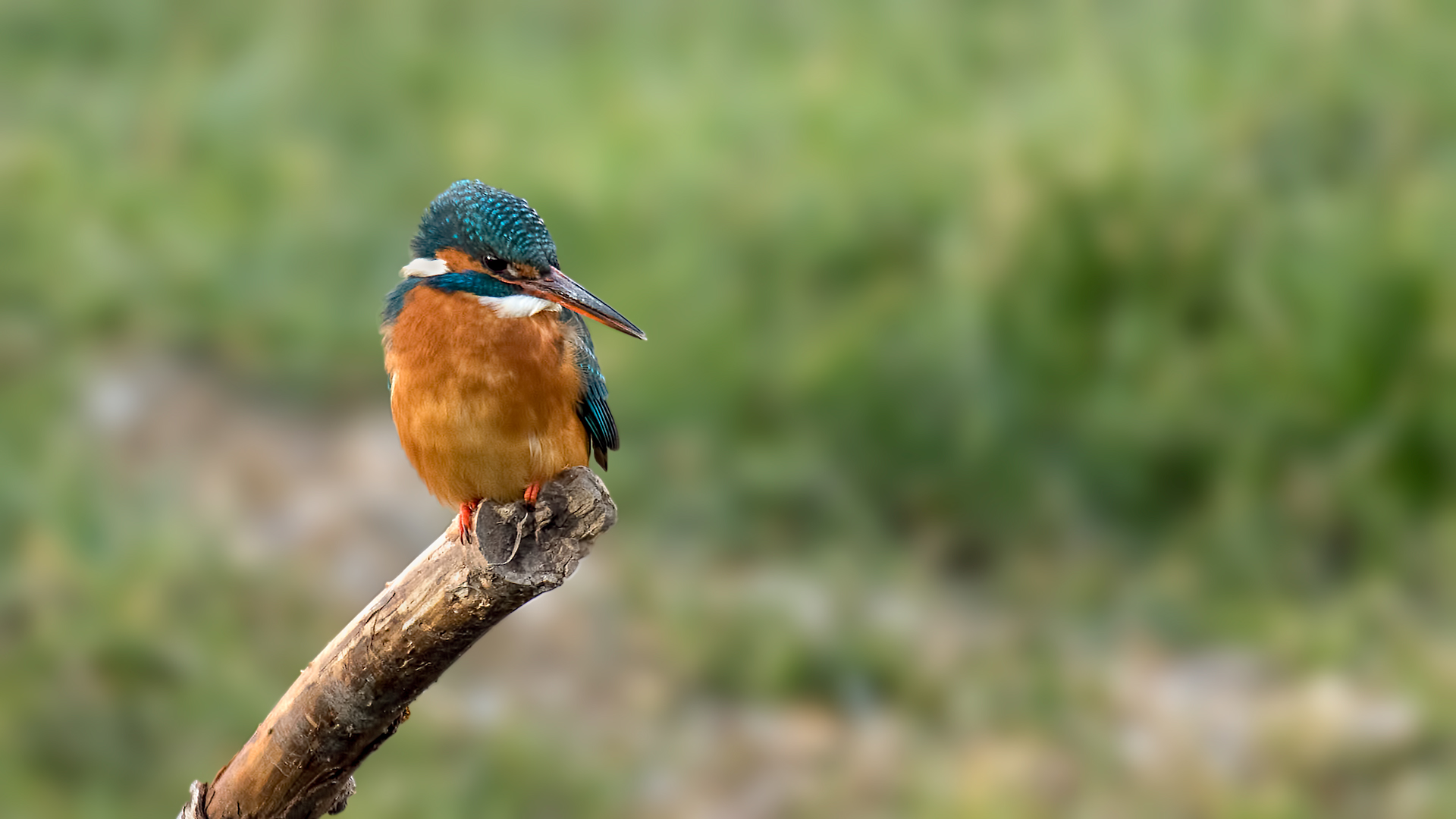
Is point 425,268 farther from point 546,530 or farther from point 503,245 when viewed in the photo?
point 546,530

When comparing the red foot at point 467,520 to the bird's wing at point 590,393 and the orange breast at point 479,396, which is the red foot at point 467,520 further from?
the bird's wing at point 590,393

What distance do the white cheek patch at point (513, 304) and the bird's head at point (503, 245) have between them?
0.01m

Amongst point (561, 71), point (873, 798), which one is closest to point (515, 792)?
point (873, 798)

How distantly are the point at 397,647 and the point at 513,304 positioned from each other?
0.52 meters

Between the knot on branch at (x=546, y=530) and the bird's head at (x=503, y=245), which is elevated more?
the bird's head at (x=503, y=245)

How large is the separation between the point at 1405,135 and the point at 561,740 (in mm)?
3239

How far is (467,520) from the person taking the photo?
6.75 feet

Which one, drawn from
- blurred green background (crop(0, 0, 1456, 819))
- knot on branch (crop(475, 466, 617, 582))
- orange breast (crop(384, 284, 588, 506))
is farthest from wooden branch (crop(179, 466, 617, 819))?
blurred green background (crop(0, 0, 1456, 819))

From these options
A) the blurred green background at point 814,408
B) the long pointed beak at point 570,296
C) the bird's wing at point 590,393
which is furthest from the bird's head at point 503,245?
the blurred green background at point 814,408

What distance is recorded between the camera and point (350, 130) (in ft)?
17.5

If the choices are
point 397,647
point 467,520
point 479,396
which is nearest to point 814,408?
point 479,396

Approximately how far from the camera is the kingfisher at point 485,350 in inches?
82.9

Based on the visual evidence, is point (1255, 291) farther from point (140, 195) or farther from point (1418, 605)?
point (140, 195)

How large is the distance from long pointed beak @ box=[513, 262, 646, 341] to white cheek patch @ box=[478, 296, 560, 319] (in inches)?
0.9
